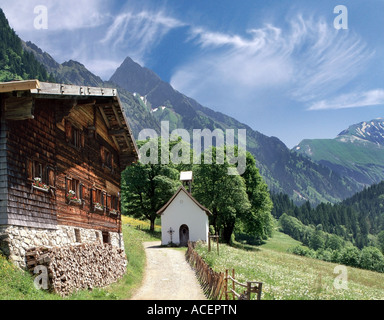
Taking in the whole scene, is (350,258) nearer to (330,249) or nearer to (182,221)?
(182,221)

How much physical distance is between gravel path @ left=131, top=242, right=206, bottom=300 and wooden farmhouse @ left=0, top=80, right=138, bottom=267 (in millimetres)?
3929

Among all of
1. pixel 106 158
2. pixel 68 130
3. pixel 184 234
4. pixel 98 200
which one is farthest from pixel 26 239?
pixel 184 234

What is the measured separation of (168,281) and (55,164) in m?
9.87

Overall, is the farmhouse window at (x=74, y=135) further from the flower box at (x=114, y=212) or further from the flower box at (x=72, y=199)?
the flower box at (x=114, y=212)

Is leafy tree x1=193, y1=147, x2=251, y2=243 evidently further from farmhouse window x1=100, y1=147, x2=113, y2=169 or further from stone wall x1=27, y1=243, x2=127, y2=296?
stone wall x1=27, y1=243, x2=127, y2=296

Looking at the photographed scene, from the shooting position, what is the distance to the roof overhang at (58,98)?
13.5 m

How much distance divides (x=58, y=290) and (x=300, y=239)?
16526 cm

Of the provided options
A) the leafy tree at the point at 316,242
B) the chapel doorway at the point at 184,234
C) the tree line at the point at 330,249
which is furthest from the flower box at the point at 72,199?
the leafy tree at the point at 316,242

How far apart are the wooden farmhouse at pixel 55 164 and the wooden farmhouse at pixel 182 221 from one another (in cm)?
1906

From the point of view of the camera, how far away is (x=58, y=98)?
16453mm

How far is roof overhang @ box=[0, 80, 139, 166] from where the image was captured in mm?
13478

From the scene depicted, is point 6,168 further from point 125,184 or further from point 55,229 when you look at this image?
point 125,184
